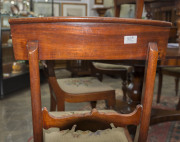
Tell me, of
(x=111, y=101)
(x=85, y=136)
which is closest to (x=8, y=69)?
(x=111, y=101)

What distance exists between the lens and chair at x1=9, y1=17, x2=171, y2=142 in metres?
0.75

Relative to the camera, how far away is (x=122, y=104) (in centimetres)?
222

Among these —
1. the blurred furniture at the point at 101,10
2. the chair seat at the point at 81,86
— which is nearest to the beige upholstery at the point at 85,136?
the chair seat at the point at 81,86

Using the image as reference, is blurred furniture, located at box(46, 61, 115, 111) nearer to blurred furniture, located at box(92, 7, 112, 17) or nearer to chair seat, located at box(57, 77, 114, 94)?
chair seat, located at box(57, 77, 114, 94)

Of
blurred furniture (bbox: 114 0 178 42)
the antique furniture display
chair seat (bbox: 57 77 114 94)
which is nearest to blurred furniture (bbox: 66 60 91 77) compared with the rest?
the antique furniture display

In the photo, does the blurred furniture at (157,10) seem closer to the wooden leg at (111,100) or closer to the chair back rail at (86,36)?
the wooden leg at (111,100)

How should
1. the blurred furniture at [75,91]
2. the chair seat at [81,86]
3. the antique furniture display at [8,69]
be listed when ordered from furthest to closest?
the antique furniture display at [8,69], the chair seat at [81,86], the blurred furniture at [75,91]

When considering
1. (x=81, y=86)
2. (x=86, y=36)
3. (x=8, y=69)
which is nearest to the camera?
(x=86, y=36)

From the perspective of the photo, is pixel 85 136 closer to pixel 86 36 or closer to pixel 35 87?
pixel 35 87

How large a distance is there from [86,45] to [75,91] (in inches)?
38.1

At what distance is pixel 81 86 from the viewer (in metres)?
1.82

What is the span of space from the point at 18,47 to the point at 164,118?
5.29 ft

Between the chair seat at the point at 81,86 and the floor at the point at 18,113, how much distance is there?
0.66 meters

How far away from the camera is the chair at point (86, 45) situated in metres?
0.75
